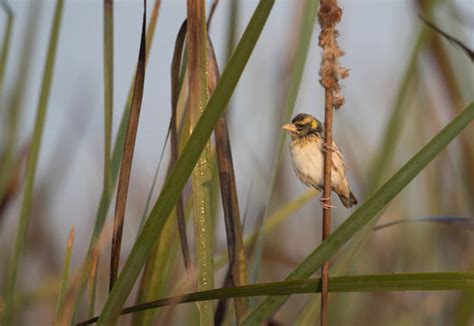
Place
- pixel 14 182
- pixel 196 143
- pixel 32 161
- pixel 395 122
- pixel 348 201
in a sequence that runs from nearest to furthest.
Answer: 1. pixel 196 143
2. pixel 32 161
3. pixel 395 122
4. pixel 14 182
5. pixel 348 201

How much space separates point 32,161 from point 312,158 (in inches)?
25.7

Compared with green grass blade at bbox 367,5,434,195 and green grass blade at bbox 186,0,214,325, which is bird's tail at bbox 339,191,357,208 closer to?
green grass blade at bbox 367,5,434,195

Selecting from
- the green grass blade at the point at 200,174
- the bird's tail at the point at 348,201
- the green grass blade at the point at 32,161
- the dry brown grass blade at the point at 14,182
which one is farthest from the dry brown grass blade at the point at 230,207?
the bird's tail at the point at 348,201

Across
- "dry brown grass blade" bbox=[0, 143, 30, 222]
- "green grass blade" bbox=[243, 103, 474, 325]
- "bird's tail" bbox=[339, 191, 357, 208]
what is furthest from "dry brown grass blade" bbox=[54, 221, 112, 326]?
"bird's tail" bbox=[339, 191, 357, 208]

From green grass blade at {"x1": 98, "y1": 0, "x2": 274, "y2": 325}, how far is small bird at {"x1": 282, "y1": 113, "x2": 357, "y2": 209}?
2.70 feet

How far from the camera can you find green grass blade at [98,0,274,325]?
0.76 m

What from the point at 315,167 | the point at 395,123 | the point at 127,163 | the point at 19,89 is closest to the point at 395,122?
the point at 395,123

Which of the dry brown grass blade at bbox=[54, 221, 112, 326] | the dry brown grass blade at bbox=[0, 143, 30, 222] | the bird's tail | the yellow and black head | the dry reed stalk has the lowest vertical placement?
the dry brown grass blade at bbox=[54, 221, 112, 326]

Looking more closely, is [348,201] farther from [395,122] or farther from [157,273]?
[157,273]

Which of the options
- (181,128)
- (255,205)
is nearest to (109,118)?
(181,128)

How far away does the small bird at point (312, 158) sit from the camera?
5.29 feet

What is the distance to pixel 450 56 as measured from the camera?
153cm

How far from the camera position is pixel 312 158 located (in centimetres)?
162

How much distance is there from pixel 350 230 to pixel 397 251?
1.90 meters
